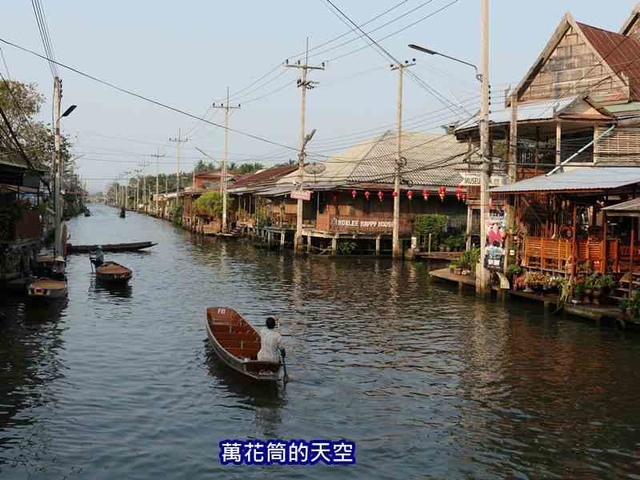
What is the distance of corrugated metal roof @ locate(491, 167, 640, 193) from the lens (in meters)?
22.5

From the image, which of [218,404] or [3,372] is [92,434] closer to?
[218,404]

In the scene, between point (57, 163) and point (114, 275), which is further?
point (57, 163)

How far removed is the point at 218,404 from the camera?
1421 cm

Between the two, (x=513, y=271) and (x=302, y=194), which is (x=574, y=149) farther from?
(x=302, y=194)

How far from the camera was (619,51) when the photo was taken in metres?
35.6

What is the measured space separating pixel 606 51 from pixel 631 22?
17.3 feet

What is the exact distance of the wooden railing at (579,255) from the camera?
920 inches

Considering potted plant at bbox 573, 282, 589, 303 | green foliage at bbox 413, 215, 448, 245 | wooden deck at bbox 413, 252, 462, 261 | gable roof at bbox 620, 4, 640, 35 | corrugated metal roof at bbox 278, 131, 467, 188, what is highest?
gable roof at bbox 620, 4, 640, 35

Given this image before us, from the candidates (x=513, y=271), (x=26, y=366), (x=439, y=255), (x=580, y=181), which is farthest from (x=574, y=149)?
(x=26, y=366)

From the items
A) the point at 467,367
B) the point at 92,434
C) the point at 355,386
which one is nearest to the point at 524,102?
the point at 467,367

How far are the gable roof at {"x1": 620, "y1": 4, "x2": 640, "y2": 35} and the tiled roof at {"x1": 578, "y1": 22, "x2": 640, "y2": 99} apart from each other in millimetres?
1246

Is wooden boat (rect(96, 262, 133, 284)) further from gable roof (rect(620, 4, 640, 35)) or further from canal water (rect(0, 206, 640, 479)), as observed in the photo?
gable roof (rect(620, 4, 640, 35))

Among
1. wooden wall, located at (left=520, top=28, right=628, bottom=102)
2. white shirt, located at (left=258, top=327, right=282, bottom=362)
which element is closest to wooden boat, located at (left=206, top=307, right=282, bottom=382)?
white shirt, located at (left=258, top=327, right=282, bottom=362)

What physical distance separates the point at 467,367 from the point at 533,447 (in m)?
5.85
